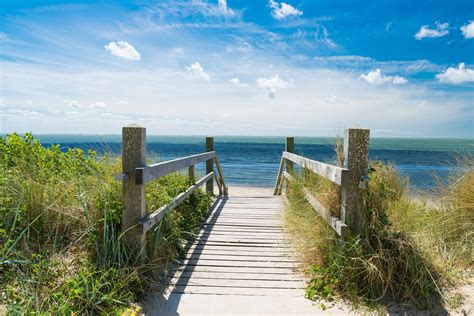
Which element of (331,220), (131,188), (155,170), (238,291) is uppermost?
(155,170)

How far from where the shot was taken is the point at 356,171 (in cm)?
306

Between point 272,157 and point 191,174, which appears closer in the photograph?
point 191,174

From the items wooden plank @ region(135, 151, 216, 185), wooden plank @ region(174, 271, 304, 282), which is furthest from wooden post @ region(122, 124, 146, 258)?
wooden plank @ region(174, 271, 304, 282)

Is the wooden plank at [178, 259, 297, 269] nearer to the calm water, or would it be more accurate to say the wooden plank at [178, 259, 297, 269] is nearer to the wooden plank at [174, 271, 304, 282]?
the wooden plank at [174, 271, 304, 282]

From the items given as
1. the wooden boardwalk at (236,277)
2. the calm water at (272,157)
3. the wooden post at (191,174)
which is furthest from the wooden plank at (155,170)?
the wooden post at (191,174)

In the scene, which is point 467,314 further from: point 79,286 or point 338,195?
point 79,286

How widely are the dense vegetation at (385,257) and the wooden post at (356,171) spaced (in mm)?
73

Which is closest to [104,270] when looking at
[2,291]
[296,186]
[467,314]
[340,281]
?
[2,291]

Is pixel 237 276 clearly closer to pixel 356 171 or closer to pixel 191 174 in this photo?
pixel 356 171

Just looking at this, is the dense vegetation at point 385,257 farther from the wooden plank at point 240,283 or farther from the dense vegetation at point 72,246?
the dense vegetation at point 72,246

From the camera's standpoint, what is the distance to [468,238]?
379 cm

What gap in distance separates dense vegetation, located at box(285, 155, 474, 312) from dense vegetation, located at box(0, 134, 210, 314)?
1.59 metres

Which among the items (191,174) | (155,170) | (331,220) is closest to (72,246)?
(155,170)

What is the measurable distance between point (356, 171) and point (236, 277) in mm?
1600
